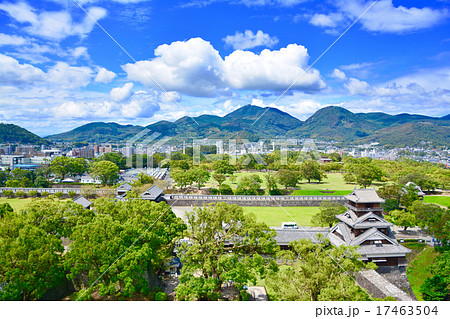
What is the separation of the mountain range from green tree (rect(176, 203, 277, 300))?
1014 centimetres

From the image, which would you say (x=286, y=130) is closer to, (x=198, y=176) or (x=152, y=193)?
(x=198, y=176)

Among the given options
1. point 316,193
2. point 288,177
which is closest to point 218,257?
point 288,177

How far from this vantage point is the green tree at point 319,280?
5801 millimetres

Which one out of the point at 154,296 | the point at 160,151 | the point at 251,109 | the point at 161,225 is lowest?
the point at 154,296

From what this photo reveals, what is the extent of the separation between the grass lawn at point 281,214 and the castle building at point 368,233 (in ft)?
13.1

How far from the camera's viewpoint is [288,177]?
826 inches

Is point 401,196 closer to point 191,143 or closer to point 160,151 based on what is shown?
point 191,143

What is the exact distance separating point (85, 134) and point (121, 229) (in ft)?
43.4

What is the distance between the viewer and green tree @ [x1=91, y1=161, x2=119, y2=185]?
62.6 feet

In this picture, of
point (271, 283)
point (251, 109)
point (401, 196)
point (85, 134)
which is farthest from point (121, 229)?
point (401, 196)

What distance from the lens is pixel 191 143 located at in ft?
57.7

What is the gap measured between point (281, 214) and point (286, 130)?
1702 cm

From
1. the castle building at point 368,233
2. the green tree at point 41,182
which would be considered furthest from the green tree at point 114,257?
the green tree at point 41,182

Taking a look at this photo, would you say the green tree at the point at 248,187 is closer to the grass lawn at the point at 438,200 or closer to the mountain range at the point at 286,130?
the mountain range at the point at 286,130
